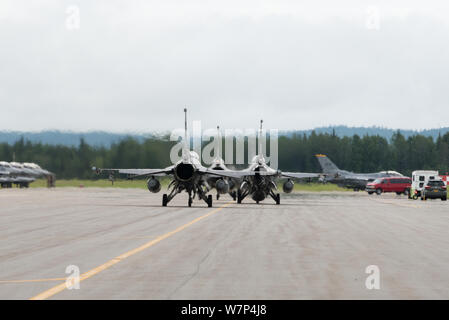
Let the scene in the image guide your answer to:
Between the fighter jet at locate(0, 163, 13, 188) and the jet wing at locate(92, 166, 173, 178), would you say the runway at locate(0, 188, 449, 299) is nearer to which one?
the jet wing at locate(92, 166, 173, 178)

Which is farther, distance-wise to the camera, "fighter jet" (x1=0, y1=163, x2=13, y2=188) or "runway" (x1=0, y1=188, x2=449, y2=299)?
"fighter jet" (x1=0, y1=163, x2=13, y2=188)

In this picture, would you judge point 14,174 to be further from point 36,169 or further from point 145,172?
point 145,172

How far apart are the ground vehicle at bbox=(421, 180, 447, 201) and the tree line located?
86.1 feet

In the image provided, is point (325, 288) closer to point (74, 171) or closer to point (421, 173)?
point (421, 173)

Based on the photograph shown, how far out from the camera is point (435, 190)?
55.0m

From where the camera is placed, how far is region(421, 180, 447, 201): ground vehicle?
180ft

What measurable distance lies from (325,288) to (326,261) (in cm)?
358

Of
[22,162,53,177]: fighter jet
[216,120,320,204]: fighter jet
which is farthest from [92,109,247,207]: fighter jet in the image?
[22,162,53,177]: fighter jet

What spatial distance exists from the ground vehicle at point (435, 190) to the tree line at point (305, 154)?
2626cm

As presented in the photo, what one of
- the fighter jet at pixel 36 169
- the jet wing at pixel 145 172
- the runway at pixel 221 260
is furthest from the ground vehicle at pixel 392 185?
the runway at pixel 221 260

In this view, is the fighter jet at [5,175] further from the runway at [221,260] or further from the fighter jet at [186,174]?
the runway at [221,260]

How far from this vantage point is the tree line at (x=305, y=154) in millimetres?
72375
